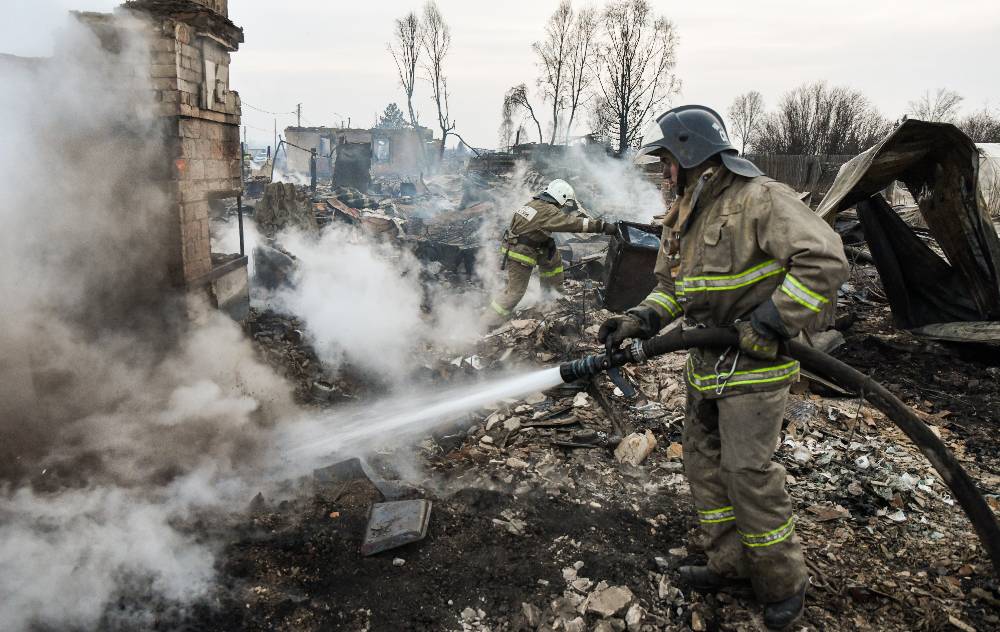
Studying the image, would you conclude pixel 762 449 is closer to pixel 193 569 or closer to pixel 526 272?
pixel 193 569

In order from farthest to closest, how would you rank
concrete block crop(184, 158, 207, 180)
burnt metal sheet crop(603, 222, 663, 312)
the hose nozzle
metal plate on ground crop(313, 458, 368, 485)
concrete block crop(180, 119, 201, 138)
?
1. burnt metal sheet crop(603, 222, 663, 312)
2. concrete block crop(184, 158, 207, 180)
3. concrete block crop(180, 119, 201, 138)
4. metal plate on ground crop(313, 458, 368, 485)
5. the hose nozzle

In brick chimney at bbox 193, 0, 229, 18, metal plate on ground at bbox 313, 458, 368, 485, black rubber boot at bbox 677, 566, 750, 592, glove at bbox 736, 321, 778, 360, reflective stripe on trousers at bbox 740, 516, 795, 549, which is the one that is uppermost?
brick chimney at bbox 193, 0, 229, 18

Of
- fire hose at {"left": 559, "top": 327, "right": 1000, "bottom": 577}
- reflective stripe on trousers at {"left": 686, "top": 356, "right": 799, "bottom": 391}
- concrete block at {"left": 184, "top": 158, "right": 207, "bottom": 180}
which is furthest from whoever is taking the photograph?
concrete block at {"left": 184, "top": 158, "right": 207, "bottom": 180}

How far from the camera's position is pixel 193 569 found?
2672 mm

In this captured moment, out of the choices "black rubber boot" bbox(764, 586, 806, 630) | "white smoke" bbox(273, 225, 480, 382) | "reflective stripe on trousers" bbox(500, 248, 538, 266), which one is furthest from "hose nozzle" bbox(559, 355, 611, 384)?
"reflective stripe on trousers" bbox(500, 248, 538, 266)

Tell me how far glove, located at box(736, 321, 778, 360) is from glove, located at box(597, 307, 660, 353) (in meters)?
0.58

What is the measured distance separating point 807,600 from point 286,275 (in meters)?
6.45

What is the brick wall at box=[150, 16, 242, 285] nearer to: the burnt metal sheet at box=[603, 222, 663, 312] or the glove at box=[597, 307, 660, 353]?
the glove at box=[597, 307, 660, 353]

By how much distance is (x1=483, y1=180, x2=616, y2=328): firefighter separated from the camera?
6648 millimetres

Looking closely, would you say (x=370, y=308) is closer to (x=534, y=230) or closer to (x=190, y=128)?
(x=534, y=230)

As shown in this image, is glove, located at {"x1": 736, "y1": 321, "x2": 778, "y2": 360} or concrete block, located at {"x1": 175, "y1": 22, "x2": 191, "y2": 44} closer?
glove, located at {"x1": 736, "y1": 321, "x2": 778, "y2": 360}

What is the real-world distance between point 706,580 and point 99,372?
4.02m

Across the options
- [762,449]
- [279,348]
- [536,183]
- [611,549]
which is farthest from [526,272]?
[536,183]

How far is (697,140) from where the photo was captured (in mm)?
2465
